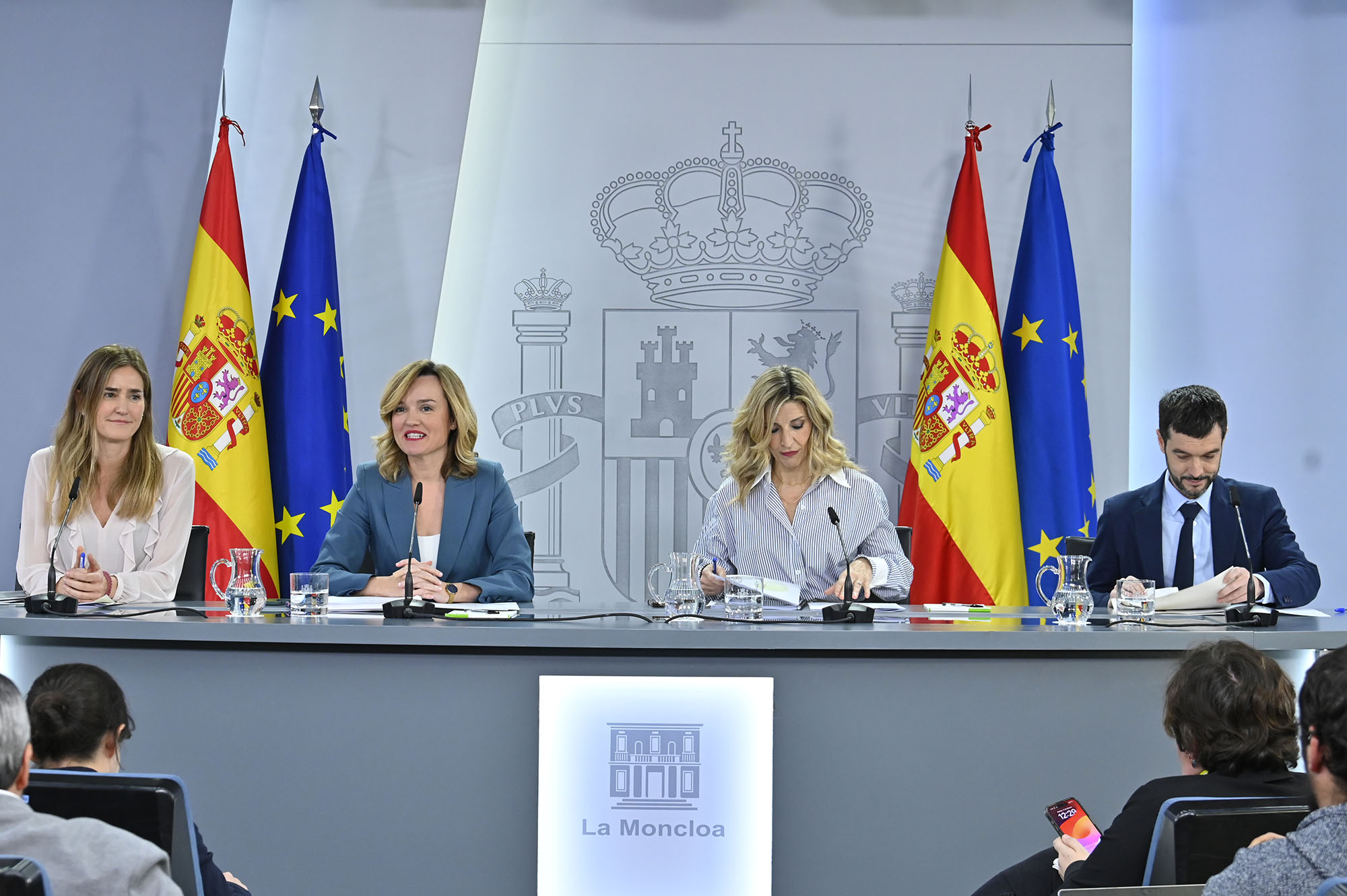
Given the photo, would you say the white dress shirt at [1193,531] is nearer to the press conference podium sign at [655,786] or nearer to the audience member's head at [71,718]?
the press conference podium sign at [655,786]

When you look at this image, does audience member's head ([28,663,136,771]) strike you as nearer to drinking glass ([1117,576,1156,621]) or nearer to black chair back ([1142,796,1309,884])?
black chair back ([1142,796,1309,884])

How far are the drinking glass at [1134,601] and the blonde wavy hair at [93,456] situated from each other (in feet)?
8.44

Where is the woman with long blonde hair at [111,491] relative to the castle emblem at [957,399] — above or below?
below

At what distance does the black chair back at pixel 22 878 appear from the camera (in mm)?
1171

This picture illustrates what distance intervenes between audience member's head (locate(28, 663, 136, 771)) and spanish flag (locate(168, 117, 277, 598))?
8.80 ft

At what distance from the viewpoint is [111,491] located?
3.17 m

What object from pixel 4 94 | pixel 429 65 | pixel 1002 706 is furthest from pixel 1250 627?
pixel 4 94

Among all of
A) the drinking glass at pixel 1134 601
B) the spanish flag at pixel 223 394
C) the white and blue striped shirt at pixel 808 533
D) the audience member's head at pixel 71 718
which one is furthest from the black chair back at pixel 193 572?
the drinking glass at pixel 1134 601

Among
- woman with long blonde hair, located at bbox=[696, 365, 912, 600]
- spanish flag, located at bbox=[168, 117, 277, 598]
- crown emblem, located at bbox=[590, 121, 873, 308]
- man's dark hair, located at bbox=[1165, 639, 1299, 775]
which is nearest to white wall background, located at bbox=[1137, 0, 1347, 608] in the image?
crown emblem, located at bbox=[590, 121, 873, 308]

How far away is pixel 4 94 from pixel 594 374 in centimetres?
254

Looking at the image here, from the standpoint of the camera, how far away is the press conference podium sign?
96.6 inches

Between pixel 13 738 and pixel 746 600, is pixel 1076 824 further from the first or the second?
pixel 13 738

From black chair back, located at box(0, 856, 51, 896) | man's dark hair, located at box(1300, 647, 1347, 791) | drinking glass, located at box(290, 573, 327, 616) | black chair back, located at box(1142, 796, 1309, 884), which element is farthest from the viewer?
drinking glass, located at box(290, 573, 327, 616)

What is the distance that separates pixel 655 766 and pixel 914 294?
2.88m
